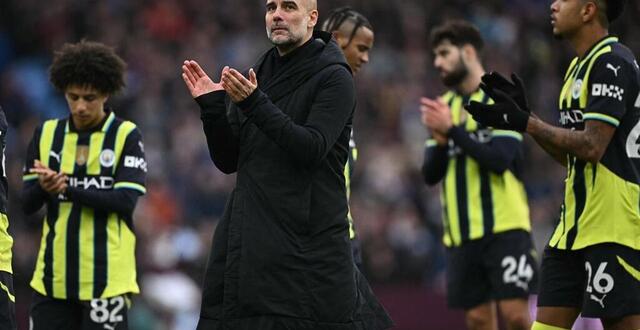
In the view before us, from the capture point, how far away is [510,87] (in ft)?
22.3

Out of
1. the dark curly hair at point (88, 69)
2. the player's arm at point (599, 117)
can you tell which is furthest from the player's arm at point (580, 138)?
the dark curly hair at point (88, 69)

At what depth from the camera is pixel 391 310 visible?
1412 cm

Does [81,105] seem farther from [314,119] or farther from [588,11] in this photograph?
[588,11]

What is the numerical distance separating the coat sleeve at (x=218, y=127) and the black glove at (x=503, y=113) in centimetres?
142

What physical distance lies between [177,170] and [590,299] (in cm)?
980

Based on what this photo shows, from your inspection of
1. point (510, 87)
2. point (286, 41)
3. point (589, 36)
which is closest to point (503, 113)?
point (510, 87)

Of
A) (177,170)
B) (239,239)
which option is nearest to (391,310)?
(177,170)

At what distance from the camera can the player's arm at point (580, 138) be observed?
21.6ft

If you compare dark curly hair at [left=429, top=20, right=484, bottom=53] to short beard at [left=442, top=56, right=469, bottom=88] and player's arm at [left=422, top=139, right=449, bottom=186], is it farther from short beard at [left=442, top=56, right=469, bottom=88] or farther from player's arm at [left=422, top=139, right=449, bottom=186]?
player's arm at [left=422, top=139, right=449, bottom=186]

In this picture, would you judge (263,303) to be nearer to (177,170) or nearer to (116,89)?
(116,89)

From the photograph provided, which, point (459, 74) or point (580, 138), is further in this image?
point (459, 74)

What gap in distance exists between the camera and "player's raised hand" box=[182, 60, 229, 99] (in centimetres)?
600

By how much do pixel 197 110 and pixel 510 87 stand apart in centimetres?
1039

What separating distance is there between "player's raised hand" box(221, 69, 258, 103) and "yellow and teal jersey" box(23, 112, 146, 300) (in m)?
2.02
